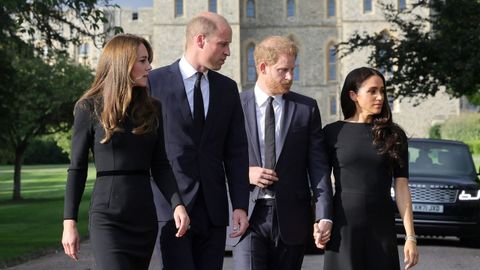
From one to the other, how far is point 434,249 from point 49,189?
1521 inches

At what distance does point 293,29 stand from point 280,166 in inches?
3657

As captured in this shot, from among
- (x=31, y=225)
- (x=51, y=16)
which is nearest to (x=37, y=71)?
(x=31, y=225)

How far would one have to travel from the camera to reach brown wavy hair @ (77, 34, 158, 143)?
17.3 ft

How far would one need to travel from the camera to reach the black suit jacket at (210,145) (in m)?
5.93

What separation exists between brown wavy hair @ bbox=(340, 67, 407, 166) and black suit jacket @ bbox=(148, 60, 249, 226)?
2.15 feet

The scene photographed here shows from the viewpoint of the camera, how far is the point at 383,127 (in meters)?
6.26

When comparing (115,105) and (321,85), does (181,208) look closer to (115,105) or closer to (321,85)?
(115,105)

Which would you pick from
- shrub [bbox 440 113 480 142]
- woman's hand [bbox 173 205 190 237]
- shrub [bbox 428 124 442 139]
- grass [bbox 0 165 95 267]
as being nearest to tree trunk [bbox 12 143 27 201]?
grass [bbox 0 165 95 267]

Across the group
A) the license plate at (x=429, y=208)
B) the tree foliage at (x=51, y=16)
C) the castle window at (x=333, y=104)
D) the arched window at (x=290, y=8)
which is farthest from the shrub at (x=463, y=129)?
the license plate at (x=429, y=208)

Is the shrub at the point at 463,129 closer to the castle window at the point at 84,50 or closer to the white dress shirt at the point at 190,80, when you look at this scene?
the castle window at the point at 84,50

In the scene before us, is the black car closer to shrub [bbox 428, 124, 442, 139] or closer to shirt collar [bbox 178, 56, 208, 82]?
shirt collar [bbox 178, 56, 208, 82]

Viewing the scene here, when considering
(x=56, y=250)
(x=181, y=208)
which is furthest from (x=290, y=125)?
(x=56, y=250)

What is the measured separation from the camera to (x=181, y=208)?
18.1ft

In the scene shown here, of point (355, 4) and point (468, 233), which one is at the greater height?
point (355, 4)
